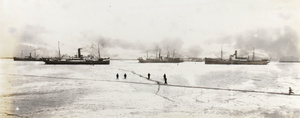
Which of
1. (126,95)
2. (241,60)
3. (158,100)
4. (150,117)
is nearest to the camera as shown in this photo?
(150,117)

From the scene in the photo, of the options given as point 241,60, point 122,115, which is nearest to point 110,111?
point 122,115

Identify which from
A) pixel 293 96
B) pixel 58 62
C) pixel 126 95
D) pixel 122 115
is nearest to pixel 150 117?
pixel 122 115

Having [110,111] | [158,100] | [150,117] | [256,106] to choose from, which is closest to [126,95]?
[158,100]

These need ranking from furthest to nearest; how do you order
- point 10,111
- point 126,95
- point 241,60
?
point 241,60 → point 126,95 → point 10,111

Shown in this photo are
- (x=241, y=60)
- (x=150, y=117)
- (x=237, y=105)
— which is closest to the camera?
(x=150, y=117)

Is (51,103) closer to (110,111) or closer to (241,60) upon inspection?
(110,111)

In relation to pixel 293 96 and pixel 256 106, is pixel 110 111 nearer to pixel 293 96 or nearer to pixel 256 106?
pixel 256 106

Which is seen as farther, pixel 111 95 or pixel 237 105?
pixel 111 95

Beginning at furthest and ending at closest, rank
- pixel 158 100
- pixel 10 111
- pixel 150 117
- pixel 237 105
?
pixel 158 100 < pixel 237 105 < pixel 10 111 < pixel 150 117

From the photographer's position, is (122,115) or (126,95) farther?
(126,95)
